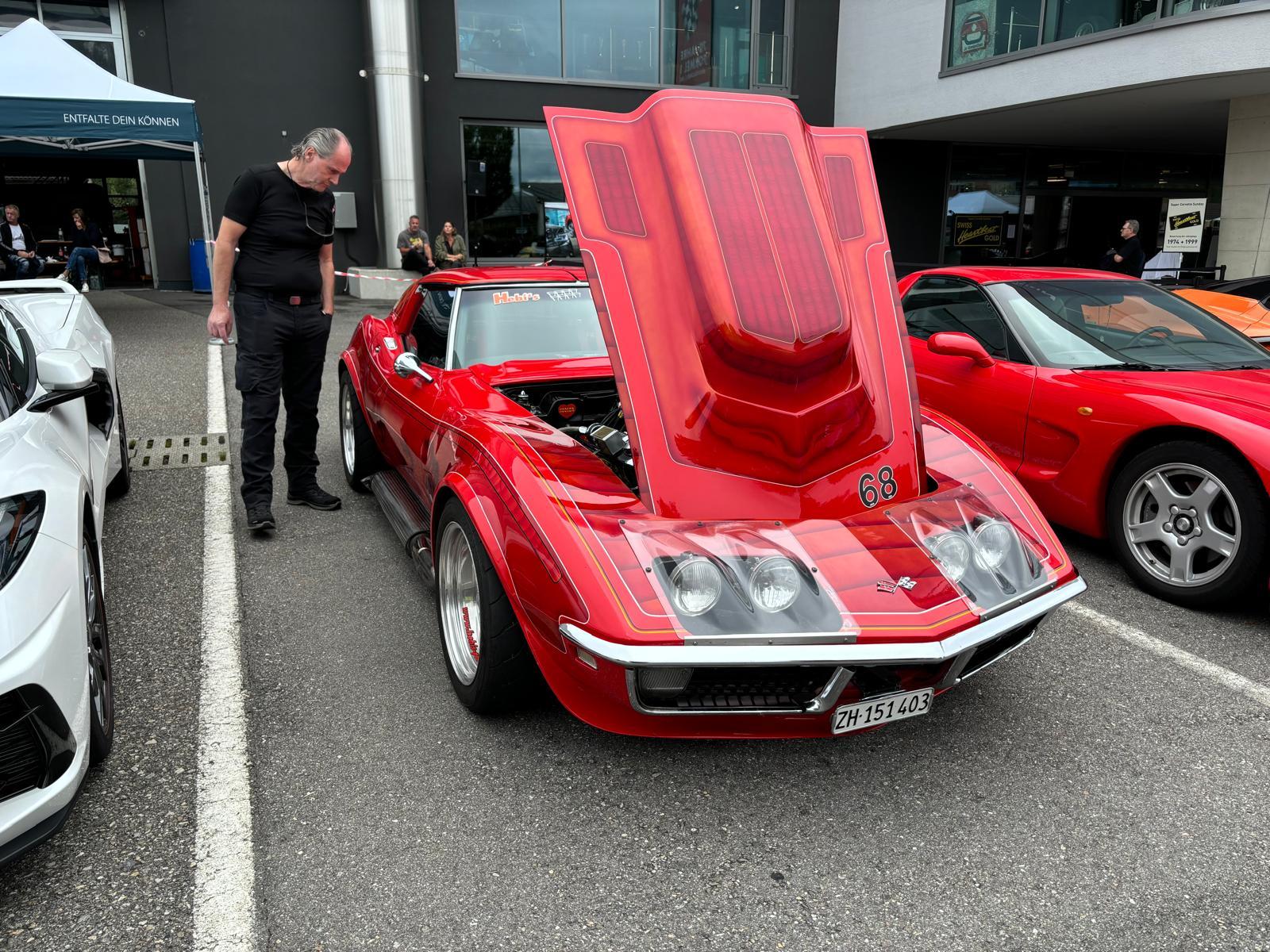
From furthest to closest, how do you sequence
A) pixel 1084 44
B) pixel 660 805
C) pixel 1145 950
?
1. pixel 1084 44
2. pixel 660 805
3. pixel 1145 950

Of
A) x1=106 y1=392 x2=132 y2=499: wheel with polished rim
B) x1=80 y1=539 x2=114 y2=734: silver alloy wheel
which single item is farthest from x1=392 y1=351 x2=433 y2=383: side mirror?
x1=106 y1=392 x2=132 y2=499: wheel with polished rim

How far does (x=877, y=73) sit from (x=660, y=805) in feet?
55.3

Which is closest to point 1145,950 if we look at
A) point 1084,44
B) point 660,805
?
point 660,805

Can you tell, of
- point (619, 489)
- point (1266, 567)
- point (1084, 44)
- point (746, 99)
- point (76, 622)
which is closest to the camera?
point (76, 622)

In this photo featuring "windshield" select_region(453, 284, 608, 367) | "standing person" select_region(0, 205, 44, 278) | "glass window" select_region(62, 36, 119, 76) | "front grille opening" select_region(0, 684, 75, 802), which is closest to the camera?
"front grille opening" select_region(0, 684, 75, 802)

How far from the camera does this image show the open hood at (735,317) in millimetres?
2746

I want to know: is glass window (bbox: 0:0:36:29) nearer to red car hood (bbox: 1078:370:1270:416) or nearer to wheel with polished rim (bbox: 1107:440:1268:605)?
red car hood (bbox: 1078:370:1270:416)

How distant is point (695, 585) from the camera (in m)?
2.29

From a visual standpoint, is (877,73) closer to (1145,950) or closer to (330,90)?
(330,90)

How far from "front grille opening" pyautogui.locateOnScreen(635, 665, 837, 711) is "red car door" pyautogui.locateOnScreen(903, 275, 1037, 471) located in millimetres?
2710

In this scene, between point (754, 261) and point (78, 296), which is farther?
point (78, 296)

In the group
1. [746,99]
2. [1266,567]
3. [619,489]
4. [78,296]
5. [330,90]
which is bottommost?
[1266,567]

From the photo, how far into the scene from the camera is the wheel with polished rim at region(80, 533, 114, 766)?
7.80ft

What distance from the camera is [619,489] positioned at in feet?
8.82
